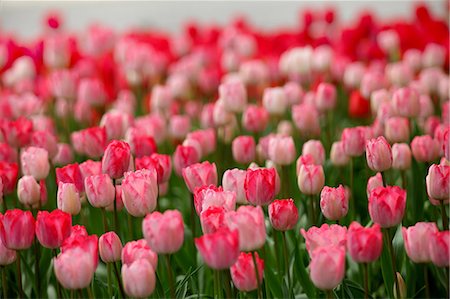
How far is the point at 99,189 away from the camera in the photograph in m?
1.06

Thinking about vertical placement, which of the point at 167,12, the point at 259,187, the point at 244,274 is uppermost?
the point at 167,12

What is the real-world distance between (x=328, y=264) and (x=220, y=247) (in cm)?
13

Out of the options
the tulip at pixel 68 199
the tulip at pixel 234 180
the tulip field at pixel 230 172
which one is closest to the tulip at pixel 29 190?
the tulip field at pixel 230 172

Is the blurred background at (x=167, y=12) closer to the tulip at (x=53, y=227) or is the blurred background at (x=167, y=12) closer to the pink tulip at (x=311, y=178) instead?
the pink tulip at (x=311, y=178)

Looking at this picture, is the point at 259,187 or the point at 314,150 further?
the point at 314,150

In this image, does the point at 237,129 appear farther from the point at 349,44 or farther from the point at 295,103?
the point at 349,44

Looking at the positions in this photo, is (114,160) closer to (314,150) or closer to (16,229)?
(16,229)

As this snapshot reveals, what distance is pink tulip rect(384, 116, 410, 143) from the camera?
1363 millimetres

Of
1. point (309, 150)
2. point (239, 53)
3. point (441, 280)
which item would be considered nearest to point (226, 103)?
point (309, 150)

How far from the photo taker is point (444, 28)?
2.68 meters

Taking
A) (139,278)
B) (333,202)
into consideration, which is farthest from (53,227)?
(333,202)

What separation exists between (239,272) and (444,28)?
202 cm

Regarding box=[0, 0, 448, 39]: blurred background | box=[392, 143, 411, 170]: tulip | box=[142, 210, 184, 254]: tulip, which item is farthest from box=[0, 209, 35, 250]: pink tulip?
box=[0, 0, 448, 39]: blurred background

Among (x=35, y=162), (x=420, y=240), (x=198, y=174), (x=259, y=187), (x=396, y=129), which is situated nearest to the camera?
(x=420, y=240)
